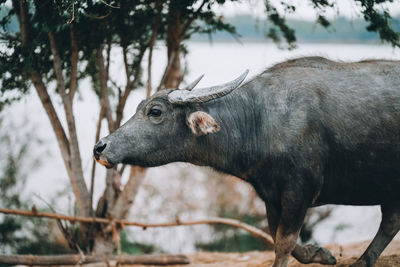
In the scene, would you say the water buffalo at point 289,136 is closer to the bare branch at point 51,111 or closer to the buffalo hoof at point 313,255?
the buffalo hoof at point 313,255

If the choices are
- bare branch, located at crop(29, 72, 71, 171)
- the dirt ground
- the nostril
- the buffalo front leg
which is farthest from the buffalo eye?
bare branch, located at crop(29, 72, 71, 171)

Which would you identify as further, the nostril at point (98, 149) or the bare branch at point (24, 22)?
the bare branch at point (24, 22)

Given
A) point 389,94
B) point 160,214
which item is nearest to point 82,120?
point 160,214

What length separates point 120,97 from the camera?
5980mm

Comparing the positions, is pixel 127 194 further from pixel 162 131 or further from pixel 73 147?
pixel 162 131

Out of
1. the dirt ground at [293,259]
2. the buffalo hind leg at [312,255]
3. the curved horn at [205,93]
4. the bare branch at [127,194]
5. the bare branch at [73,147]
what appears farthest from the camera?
the bare branch at [127,194]

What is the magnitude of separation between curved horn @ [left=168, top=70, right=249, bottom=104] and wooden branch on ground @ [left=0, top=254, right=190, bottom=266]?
2470mm

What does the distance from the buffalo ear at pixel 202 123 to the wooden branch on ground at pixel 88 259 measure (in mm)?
2401

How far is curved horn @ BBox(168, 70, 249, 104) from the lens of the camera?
3717 mm

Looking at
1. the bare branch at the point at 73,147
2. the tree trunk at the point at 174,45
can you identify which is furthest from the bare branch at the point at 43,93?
the tree trunk at the point at 174,45

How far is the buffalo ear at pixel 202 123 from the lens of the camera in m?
3.76

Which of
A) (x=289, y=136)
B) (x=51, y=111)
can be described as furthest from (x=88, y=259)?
(x=289, y=136)

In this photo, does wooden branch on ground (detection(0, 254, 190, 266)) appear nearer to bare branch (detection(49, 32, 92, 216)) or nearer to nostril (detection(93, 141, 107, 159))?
bare branch (detection(49, 32, 92, 216))

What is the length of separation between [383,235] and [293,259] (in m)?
1.31
